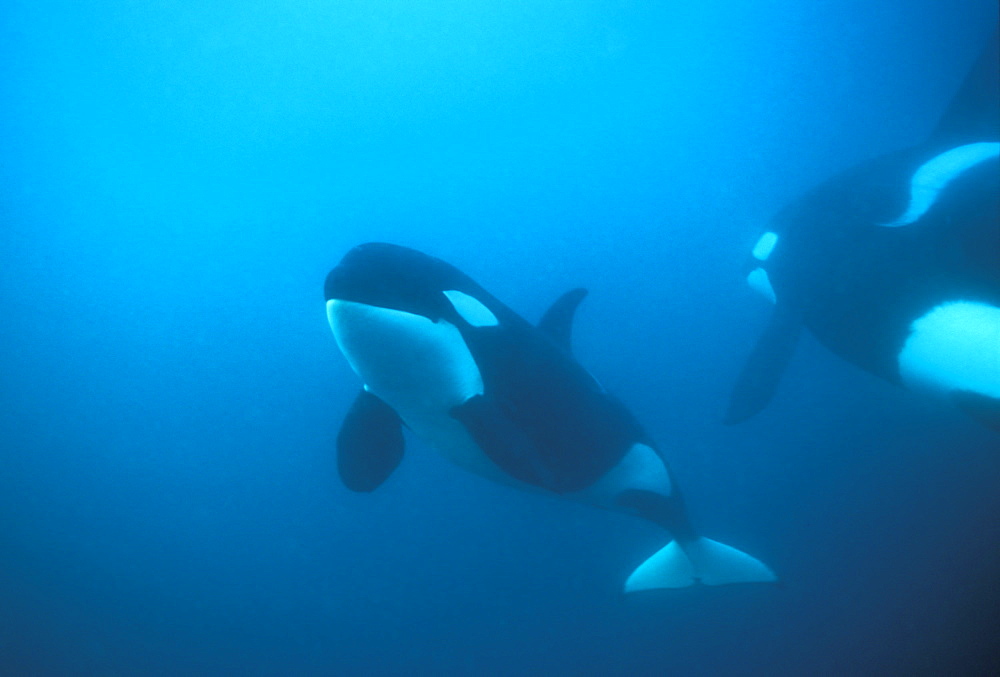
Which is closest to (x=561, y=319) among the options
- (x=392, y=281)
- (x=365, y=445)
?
(x=365, y=445)

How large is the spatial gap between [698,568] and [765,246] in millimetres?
3175

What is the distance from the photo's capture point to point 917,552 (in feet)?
34.8

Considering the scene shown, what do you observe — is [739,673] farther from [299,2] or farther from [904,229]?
[299,2]

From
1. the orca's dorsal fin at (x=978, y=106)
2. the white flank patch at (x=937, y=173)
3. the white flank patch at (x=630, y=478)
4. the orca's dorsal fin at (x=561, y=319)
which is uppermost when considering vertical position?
the orca's dorsal fin at (x=978, y=106)

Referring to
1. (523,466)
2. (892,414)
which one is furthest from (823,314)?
(892,414)

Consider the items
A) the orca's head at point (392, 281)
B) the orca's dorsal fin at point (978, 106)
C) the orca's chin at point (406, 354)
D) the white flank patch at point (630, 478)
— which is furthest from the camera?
the white flank patch at point (630, 478)

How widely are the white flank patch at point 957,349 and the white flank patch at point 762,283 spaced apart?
1740 mm

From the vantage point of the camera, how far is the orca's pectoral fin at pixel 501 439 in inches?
162

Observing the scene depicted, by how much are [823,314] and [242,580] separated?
44.6ft

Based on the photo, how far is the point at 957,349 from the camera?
12.5 ft

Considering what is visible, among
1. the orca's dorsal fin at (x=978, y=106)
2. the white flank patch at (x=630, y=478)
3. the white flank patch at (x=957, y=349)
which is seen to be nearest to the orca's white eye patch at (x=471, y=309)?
the white flank patch at (x=630, y=478)

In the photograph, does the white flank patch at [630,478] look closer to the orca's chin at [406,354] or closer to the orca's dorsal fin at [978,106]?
the orca's chin at [406,354]

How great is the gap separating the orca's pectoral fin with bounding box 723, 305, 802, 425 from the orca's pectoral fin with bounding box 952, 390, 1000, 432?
1382mm

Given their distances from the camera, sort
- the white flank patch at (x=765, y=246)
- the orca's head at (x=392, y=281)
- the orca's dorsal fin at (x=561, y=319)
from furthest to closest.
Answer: the white flank patch at (x=765, y=246) < the orca's dorsal fin at (x=561, y=319) < the orca's head at (x=392, y=281)
